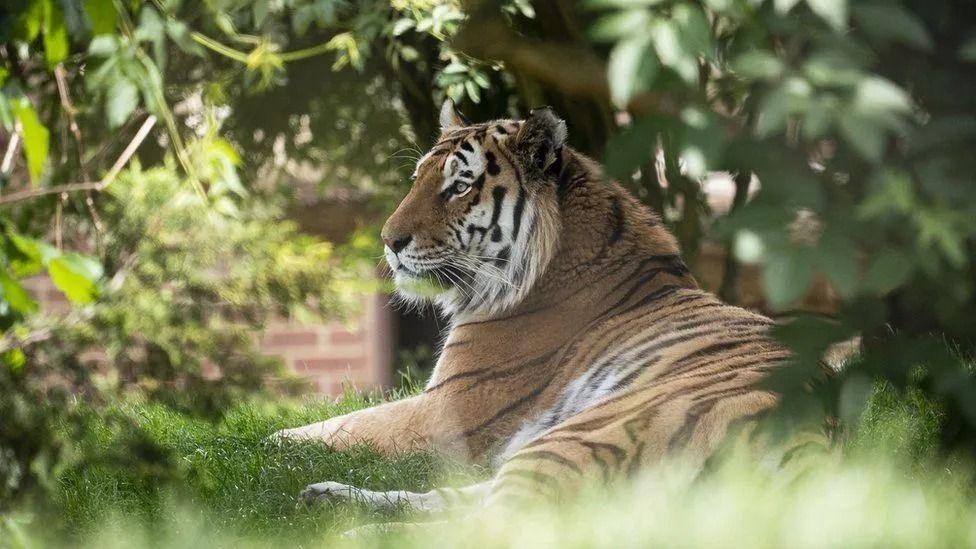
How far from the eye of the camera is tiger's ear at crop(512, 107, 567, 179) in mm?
4156

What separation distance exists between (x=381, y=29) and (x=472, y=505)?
2.69 m

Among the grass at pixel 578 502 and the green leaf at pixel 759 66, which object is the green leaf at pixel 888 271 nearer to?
the green leaf at pixel 759 66

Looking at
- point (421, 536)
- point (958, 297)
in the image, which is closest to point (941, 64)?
point (958, 297)

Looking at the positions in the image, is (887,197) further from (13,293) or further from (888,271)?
(13,293)

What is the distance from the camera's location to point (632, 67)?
5.25ft

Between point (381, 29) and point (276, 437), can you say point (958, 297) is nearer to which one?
point (276, 437)

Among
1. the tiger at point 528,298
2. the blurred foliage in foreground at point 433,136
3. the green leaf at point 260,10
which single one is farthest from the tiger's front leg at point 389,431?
the green leaf at point 260,10

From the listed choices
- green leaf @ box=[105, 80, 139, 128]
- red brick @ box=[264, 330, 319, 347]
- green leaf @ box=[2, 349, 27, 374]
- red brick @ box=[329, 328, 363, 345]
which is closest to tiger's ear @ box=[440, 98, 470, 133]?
green leaf @ box=[105, 80, 139, 128]

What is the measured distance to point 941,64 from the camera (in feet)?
6.37

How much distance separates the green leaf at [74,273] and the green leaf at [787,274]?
152 cm

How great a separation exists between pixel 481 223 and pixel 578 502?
151cm

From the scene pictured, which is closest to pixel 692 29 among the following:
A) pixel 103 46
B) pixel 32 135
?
pixel 32 135

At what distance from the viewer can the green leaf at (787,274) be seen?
5.17 ft

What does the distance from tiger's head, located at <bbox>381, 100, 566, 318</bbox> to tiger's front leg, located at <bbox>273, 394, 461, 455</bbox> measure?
0.43m
